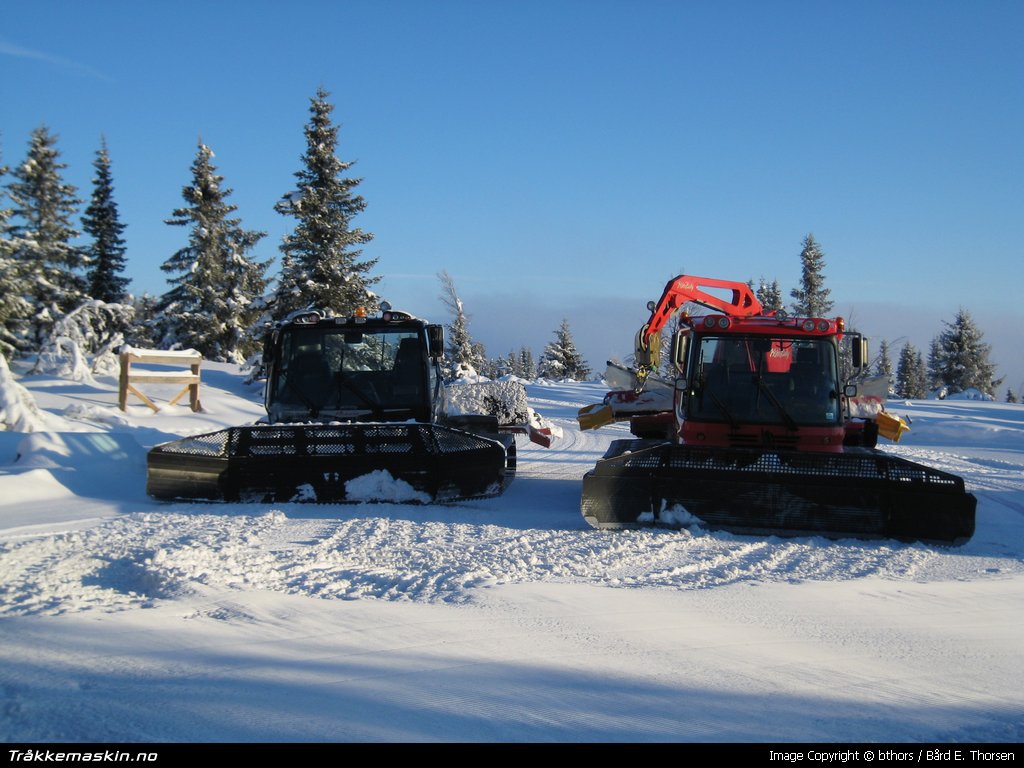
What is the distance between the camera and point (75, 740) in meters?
2.84

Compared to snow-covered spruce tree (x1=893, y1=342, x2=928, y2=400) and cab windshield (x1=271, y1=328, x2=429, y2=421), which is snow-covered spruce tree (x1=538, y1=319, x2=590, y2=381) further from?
cab windshield (x1=271, y1=328, x2=429, y2=421)

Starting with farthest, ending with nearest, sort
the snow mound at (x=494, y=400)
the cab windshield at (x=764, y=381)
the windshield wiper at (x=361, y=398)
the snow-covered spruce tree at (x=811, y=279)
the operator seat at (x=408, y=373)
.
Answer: the snow-covered spruce tree at (x=811, y=279), the snow mound at (x=494, y=400), the operator seat at (x=408, y=373), the windshield wiper at (x=361, y=398), the cab windshield at (x=764, y=381)

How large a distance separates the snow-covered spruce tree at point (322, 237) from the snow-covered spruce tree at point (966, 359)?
5224 centimetres

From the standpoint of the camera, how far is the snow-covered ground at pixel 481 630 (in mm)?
3059

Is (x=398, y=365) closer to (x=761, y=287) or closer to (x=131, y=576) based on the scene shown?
(x=131, y=576)

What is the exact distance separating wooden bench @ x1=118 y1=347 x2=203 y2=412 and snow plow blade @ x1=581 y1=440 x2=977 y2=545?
44.2 feet

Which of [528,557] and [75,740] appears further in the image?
[528,557]

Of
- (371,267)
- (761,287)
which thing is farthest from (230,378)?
(761,287)

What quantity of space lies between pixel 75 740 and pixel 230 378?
25677 millimetres

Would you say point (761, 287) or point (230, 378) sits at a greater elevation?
point (761, 287)

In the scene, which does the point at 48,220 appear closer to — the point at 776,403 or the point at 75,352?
the point at 75,352

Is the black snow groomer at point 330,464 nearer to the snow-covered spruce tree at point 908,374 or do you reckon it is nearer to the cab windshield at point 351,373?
the cab windshield at point 351,373

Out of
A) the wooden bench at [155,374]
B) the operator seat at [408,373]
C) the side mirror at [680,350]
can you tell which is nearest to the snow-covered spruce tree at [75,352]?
the wooden bench at [155,374]

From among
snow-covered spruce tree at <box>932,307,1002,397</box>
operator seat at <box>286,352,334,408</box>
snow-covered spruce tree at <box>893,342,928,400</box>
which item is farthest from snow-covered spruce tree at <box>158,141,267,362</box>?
snow-covered spruce tree at <box>893,342,928,400</box>
